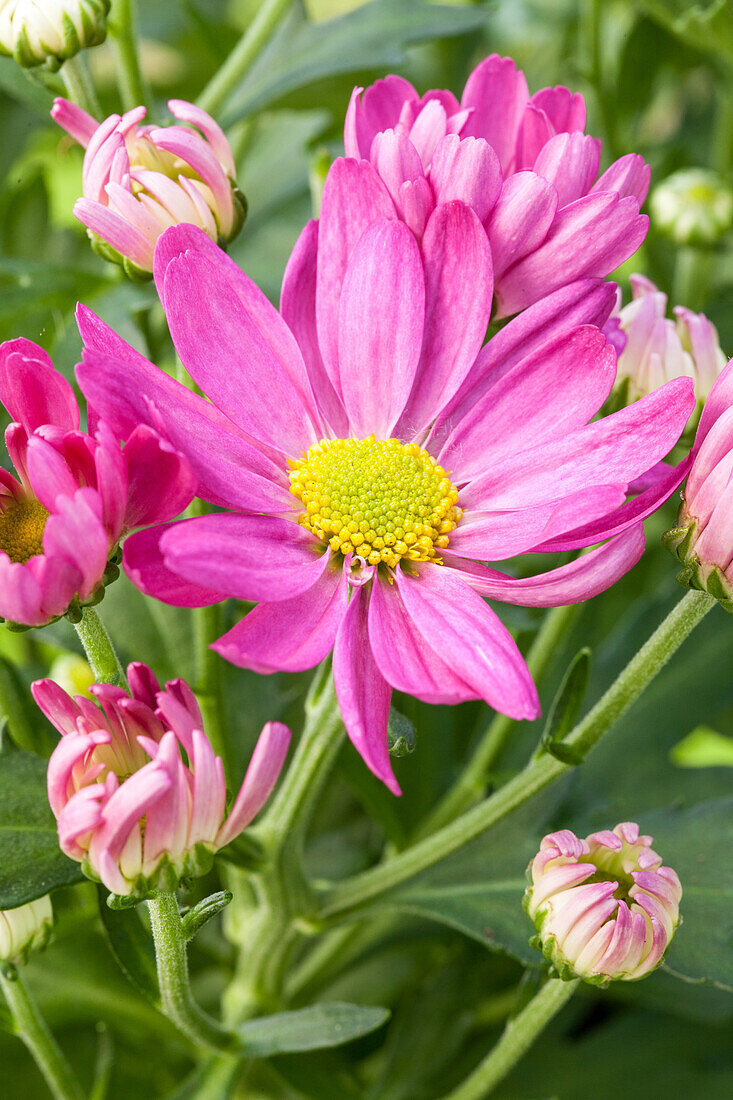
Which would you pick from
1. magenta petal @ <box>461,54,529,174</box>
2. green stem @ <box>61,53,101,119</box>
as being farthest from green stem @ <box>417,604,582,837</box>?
green stem @ <box>61,53,101,119</box>

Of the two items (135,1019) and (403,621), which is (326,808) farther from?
(403,621)

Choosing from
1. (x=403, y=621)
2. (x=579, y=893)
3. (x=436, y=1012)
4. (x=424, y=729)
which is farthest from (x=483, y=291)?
(x=436, y=1012)

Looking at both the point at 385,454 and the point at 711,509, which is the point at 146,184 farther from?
the point at 711,509

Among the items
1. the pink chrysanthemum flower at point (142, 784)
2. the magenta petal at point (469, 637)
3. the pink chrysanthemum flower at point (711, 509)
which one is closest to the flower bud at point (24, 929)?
the pink chrysanthemum flower at point (142, 784)

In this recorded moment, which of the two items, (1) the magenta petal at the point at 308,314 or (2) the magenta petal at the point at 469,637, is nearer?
(2) the magenta petal at the point at 469,637

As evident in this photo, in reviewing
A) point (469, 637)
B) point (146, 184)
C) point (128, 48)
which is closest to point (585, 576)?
point (469, 637)

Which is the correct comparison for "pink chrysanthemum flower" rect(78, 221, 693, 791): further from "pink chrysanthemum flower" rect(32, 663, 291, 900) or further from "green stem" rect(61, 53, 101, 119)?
"green stem" rect(61, 53, 101, 119)

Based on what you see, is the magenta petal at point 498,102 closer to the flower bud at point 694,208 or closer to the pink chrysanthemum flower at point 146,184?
the pink chrysanthemum flower at point 146,184
